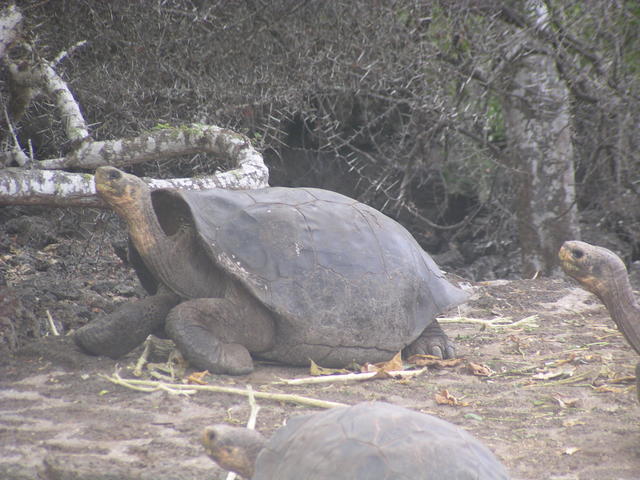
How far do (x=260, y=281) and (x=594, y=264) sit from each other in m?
1.41

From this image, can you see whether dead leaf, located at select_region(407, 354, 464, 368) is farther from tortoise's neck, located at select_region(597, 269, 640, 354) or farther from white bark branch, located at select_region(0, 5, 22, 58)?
white bark branch, located at select_region(0, 5, 22, 58)

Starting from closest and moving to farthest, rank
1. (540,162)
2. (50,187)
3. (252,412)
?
(252,412), (50,187), (540,162)

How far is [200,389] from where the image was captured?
2855 millimetres

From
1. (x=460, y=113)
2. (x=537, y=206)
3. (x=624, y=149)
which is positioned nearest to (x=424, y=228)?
(x=537, y=206)

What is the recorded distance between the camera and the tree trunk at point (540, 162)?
6.57m

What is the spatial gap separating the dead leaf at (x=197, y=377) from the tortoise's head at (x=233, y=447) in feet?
3.85

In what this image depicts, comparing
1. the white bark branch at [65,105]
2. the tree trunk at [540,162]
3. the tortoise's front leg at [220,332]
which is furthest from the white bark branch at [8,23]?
the tree trunk at [540,162]

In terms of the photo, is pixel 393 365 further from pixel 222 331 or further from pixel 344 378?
pixel 222 331

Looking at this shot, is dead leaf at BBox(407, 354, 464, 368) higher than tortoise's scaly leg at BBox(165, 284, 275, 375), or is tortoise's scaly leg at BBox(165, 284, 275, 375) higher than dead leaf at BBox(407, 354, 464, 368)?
tortoise's scaly leg at BBox(165, 284, 275, 375)

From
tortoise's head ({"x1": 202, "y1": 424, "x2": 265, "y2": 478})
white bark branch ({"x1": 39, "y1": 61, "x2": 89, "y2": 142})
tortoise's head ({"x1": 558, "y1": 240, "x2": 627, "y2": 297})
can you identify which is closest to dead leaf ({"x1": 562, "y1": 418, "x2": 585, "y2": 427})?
tortoise's head ({"x1": 558, "y1": 240, "x2": 627, "y2": 297})

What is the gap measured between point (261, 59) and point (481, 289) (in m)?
2.41

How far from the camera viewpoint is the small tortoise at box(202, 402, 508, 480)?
5.29ft

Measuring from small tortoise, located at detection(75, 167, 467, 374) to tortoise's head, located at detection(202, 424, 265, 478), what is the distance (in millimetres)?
1325

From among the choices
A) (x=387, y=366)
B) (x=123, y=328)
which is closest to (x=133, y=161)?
(x=123, y=328)
